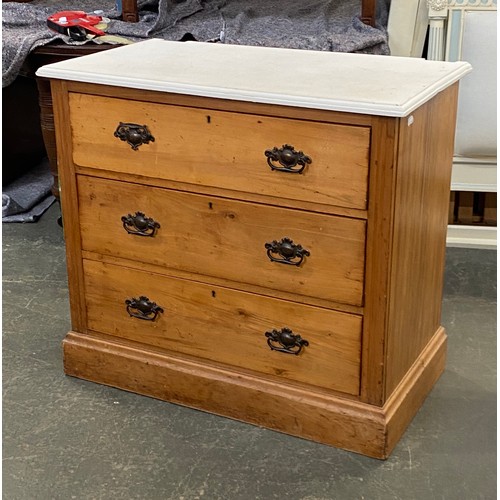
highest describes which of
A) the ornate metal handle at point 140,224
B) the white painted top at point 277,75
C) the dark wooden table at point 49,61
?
the white painted top at point 277,75

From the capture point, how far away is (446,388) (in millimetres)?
2467

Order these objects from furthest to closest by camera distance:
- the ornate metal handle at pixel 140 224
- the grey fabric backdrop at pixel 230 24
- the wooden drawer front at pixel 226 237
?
the grey fabric backdrop at pixel 230 24 → the ornate metal handle at pixel 140 224 → the wooden drawer front at pixel 226 237

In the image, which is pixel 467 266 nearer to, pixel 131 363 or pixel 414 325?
pixel 414 325

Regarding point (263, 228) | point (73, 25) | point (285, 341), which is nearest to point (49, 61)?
point (73, 25)

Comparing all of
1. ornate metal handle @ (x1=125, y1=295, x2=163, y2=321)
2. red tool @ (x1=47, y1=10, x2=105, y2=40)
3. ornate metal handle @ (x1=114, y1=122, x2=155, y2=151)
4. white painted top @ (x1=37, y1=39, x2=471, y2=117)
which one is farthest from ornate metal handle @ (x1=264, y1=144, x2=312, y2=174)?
red tool @ (x1=47, y1=10, x2=105, y2=40)

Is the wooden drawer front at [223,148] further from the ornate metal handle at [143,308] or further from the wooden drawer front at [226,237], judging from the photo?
the ornate metal handle at [143,308]

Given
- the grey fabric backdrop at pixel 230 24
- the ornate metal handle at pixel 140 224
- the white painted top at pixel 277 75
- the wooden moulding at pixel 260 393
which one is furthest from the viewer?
the grey fabric backdrop at pixel 230 24

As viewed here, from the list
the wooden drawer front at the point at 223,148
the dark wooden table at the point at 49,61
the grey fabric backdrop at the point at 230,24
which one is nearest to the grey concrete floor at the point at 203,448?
the wooden drawer front at the point at 223,148

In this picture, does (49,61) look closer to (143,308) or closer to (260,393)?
(143,308)

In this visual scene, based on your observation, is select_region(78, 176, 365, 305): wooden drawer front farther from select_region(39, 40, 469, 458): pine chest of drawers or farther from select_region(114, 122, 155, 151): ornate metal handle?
select_region(114, 122, 155, 151): ornate metal handle

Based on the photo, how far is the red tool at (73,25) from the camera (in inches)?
126

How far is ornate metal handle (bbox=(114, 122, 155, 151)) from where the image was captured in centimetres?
221

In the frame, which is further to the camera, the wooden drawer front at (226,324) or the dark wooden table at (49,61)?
the dark wooden table at (49,61)

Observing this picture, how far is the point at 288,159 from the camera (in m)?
2.03
